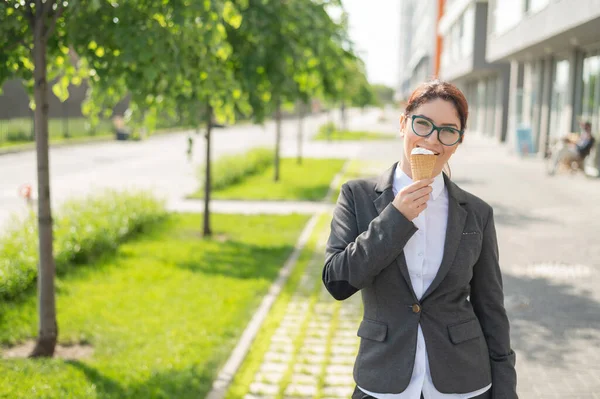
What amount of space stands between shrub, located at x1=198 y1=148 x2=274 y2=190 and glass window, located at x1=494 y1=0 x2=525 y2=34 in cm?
1059

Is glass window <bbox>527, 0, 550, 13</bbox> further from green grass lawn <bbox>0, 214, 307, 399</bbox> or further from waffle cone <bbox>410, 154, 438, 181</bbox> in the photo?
waffle cone <bbox>410, 154, 438, 181</bbox>

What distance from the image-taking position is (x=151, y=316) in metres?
6.76

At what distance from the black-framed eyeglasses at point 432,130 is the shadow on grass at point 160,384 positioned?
3.25 meters

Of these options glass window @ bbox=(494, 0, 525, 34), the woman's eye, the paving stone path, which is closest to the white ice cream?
the woman's eye

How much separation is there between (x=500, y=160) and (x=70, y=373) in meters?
23.6

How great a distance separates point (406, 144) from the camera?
2.37 meters

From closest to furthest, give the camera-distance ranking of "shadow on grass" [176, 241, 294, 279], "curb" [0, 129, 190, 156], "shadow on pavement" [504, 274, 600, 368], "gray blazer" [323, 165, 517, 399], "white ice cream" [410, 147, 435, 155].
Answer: "white ice cream" [410, 147, 435, 155] < "gray blazer" [323, 165, 517, 399] < "shadow on pavement" [504, 274, 600, 368] < "shadow on grass" [176, 241, 294, 279] < "curb" [0, 129, 190, 156]

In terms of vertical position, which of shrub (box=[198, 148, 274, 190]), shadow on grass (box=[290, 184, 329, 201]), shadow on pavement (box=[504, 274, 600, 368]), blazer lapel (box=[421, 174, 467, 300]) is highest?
blazer lapel (box=[421, 174, 467, 300])

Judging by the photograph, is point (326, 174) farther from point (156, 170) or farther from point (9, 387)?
point (9, 387)

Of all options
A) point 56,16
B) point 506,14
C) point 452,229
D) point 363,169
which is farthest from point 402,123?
point 506,14

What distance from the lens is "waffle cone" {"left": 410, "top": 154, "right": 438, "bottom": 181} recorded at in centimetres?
224

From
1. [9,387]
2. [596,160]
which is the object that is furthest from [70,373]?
[596,160]

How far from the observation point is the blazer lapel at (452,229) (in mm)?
2439

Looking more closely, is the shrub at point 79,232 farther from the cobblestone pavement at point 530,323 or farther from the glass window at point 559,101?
the glass window at point 559,101
